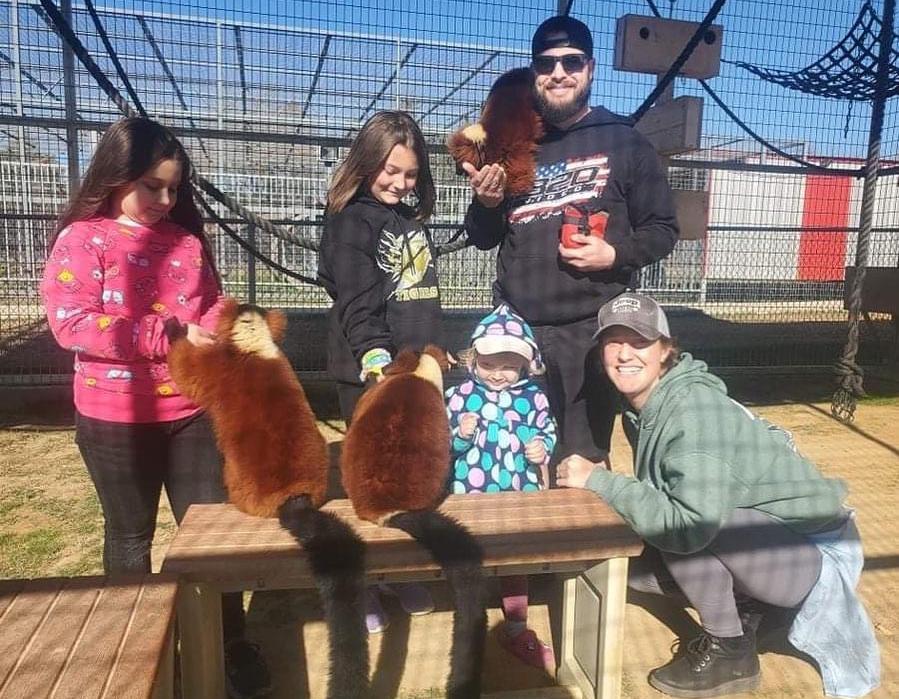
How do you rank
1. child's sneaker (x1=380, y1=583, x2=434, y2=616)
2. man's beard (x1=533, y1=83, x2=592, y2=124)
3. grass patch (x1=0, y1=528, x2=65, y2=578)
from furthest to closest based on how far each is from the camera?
grass patch (x1=0, y1=528, x2=65, y2=578) → child's sneaker (x1=380, y1=583, x2=434, y2=616) → man's beard (x1=533, y1=83, x2=592, y2=124)

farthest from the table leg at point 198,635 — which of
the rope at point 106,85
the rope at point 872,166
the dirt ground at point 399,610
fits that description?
the rope at point 872,166

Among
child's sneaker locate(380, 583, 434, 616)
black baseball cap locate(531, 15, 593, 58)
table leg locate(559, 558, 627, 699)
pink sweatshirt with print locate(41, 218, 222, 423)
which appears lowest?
child's sneaker locate(380, 583, 434, 616)

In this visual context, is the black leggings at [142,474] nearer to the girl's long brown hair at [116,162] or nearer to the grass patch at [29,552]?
the girl's long brown hair at [116,162]

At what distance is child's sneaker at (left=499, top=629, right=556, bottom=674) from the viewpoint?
2.16m

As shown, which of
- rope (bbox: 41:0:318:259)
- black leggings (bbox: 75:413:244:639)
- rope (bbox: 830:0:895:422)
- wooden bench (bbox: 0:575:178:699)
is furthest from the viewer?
rope (bbox: 830:0:895:422)

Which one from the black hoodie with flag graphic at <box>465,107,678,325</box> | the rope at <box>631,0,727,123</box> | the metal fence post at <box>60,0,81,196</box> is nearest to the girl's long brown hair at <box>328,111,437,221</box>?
the black hoodie with flag graphic at <box>465,107,678,325</box>

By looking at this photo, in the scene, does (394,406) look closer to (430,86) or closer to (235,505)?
(235,505)

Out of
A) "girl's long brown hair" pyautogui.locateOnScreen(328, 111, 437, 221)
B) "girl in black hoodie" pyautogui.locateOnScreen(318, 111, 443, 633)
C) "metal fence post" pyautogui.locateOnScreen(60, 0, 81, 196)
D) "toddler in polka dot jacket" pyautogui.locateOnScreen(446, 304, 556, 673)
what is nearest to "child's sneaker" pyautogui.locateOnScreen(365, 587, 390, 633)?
"girl in black hoodie" pyautogui.locateOnScreen(318, 111, 443, 633)

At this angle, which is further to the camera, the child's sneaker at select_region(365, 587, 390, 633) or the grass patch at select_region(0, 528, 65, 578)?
the grass patch at select_region(0, 528, 65, 578)

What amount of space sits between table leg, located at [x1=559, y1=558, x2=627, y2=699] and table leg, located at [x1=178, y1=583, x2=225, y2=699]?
1.00 metres

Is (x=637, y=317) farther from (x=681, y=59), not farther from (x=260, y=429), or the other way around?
(x=681, y=59)

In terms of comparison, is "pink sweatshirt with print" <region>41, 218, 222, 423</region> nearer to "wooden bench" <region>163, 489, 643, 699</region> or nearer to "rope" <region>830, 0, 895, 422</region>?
"wooden bench" <region>163, 489, 643, 699</region>

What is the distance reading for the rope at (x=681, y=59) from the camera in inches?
145

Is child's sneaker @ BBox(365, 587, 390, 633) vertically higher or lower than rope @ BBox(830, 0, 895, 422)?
lower
